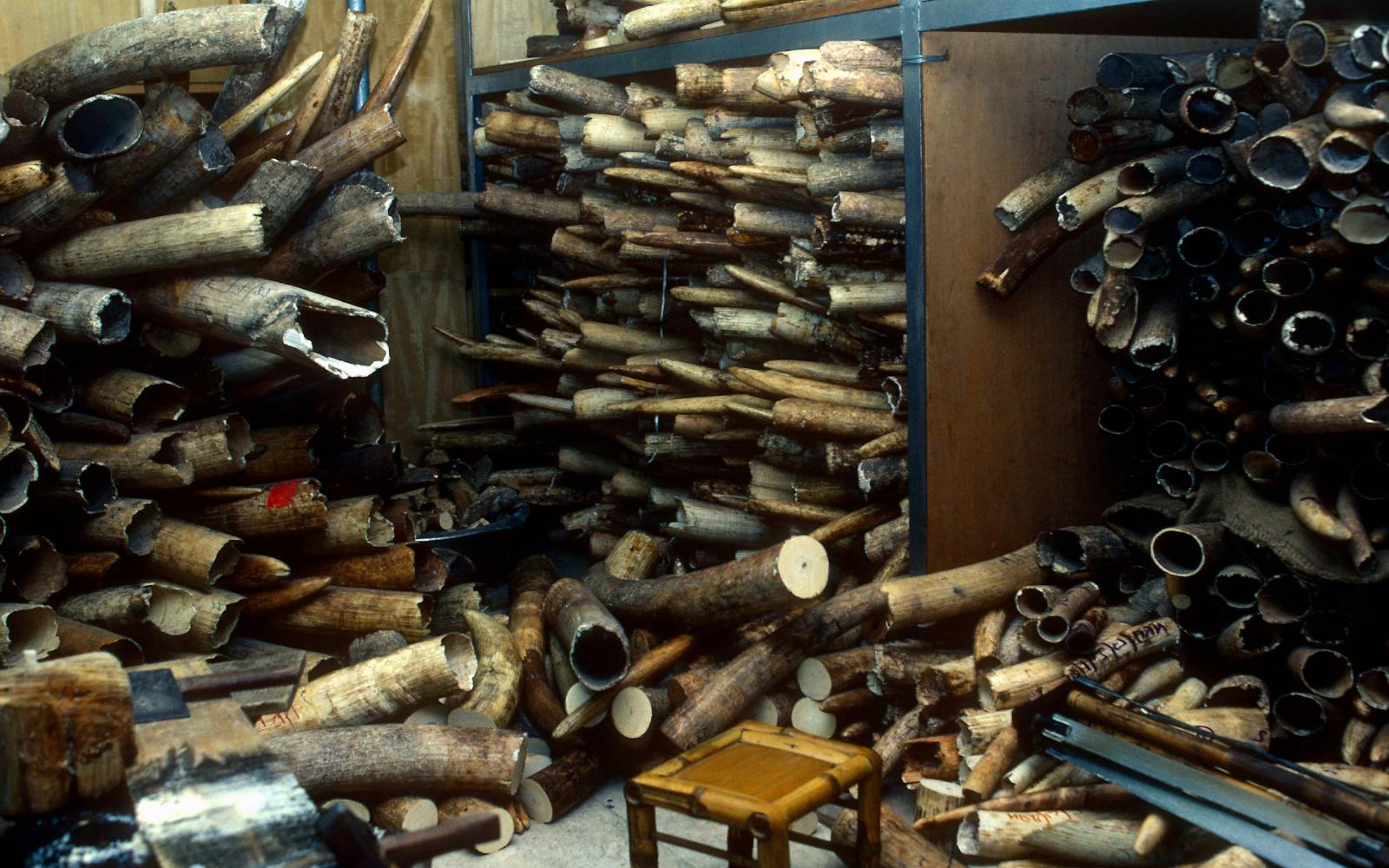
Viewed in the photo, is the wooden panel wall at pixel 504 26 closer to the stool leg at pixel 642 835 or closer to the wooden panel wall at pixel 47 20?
the wooden panel wall at pixel 47 20

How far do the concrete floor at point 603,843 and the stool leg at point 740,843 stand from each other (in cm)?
60

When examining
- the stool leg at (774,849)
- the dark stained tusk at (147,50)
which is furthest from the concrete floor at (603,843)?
the dark stained tusk at (147,50)

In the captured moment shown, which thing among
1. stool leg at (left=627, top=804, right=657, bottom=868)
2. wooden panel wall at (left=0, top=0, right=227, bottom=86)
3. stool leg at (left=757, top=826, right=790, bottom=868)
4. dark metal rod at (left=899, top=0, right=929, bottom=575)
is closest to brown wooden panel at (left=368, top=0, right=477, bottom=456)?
wooden panel wall at (left=0, top=0, right=227, bottom=86)

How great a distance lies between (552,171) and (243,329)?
326cm

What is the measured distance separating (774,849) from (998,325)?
7.66 feet

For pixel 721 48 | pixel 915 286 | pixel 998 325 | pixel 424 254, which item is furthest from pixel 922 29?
pixel 424 254

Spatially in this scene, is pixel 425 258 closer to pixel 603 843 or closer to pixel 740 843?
pixel 603 843

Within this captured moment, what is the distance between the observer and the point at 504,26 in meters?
8.02

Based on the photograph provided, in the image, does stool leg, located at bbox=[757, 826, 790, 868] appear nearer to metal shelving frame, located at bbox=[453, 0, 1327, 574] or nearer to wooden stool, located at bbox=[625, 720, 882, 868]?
wooden stool, located at bbox=[625, 720, 882, 868]

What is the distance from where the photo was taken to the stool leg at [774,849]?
129 inches

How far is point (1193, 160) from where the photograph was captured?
13.4 feet

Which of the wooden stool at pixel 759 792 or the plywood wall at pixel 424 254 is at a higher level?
the plywood wall at pixel 424 254

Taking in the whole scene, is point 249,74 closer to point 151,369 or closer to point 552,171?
point 151,369

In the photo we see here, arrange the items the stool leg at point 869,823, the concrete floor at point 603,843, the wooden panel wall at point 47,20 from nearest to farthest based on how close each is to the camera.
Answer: the stool leg at point 869,823 → the concrete floor at point 603,843 → the wooden panel wall at point 47,20
